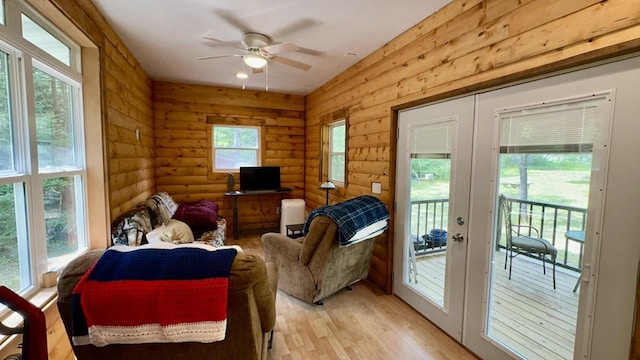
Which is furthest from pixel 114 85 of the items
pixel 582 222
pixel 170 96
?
pixel 582 222

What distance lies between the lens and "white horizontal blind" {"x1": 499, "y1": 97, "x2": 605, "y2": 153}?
1395 mm

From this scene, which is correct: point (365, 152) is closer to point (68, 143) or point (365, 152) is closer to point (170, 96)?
point (68, 143)

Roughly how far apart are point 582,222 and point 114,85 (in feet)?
12.5

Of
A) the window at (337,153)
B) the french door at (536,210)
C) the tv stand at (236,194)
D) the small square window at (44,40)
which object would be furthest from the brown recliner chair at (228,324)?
the tv stand at (236,194)

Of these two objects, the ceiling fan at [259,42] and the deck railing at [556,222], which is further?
the ceiling fan at [259,42]

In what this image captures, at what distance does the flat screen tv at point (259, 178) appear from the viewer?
4.93m

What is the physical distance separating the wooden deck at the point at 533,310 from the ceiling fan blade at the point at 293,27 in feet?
7.92

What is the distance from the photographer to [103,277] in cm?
109

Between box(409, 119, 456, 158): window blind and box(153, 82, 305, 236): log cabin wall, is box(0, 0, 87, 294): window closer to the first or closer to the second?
box(153, 82, 305, 236): log cabin wall

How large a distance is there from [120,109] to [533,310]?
3961 mm

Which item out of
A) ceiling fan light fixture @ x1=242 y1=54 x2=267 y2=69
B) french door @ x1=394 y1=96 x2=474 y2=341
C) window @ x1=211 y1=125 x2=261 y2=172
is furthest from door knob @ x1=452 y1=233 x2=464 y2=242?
window @ x1=211 y1=125 x2=261 y2=172

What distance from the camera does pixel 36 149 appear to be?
168 cm

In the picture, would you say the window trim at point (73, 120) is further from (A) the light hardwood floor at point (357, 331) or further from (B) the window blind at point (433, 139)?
(B) the window blind at point (433, 139)

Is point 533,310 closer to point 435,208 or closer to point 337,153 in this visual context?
point 435,208
